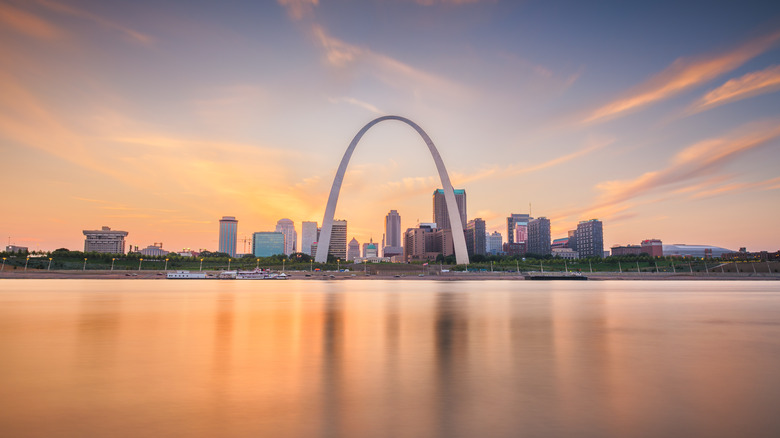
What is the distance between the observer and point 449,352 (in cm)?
1095

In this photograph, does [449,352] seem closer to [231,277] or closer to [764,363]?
[764,363]

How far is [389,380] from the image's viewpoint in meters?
8.16

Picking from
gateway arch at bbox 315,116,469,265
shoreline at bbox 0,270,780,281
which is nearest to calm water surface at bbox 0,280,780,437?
shoreline at bbox 0,270,780,281

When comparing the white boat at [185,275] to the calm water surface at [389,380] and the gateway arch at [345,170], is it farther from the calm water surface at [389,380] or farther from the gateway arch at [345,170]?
the calm water surface at [389,380]

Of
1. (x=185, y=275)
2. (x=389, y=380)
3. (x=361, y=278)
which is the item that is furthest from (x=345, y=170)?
(x=389, y=380)

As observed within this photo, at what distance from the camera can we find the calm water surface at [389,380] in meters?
5.66

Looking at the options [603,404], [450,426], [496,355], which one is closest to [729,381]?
[603,404]

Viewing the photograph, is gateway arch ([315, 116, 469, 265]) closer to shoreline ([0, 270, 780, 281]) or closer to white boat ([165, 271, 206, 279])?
shoreline ([0, 270, 780, 281])

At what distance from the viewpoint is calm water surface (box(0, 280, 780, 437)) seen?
5664 mm

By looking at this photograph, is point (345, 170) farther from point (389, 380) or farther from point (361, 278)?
point (389, 380)

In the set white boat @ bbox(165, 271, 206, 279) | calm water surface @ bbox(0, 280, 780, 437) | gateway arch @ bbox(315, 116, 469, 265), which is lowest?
calm water surface @ bbox(0, 280, 780, 437)

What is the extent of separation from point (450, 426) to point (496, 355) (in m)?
5.35

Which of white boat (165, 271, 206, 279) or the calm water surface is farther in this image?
white boat (165, 271, 206, 279)

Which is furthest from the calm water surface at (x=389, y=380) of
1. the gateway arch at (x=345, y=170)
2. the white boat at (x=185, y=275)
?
the gateway arch at (x=345, y=170)
